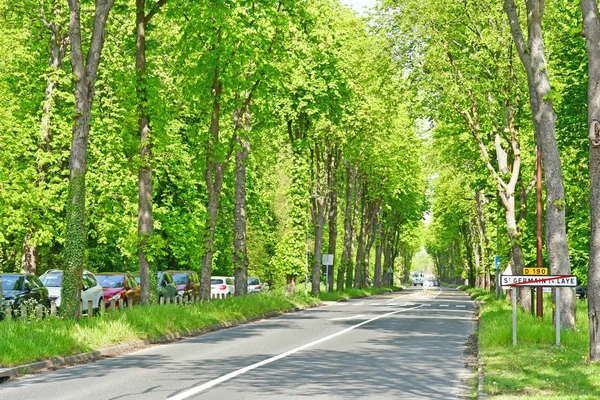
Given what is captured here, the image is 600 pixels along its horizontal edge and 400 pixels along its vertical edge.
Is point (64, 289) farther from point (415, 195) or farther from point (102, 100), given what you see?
point (415, 195)

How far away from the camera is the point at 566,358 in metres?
15.3

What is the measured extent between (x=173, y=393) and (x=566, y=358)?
676 cm

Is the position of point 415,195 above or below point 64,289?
→ above

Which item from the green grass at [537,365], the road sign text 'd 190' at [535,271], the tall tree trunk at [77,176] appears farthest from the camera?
the tall tree trunk at [77,176]

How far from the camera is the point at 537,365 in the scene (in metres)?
14.5

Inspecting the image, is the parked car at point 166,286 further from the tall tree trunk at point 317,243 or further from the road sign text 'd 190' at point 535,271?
the road sign text 'd 190' at point 535,271

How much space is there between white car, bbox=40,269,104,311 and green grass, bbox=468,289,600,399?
48.3 ft

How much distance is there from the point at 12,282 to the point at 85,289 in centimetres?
359

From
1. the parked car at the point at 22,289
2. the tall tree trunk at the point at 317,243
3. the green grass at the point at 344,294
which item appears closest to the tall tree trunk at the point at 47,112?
the parked car at the point at 22,289

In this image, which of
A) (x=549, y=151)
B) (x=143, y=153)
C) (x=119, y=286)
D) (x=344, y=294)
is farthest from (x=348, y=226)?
(x=549, y=151)

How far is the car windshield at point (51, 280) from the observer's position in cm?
3231

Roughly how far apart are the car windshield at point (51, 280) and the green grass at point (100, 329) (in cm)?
638

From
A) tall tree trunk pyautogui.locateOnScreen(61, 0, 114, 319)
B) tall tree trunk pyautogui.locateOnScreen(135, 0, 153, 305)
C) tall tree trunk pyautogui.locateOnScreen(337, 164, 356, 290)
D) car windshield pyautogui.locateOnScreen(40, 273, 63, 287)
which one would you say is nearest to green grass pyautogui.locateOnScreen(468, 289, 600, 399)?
tall tree trunk pyautogui.locateOnScreen(61, 0, 114, 319)

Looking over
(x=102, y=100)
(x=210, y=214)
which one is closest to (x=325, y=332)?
(x=210, y=214)
